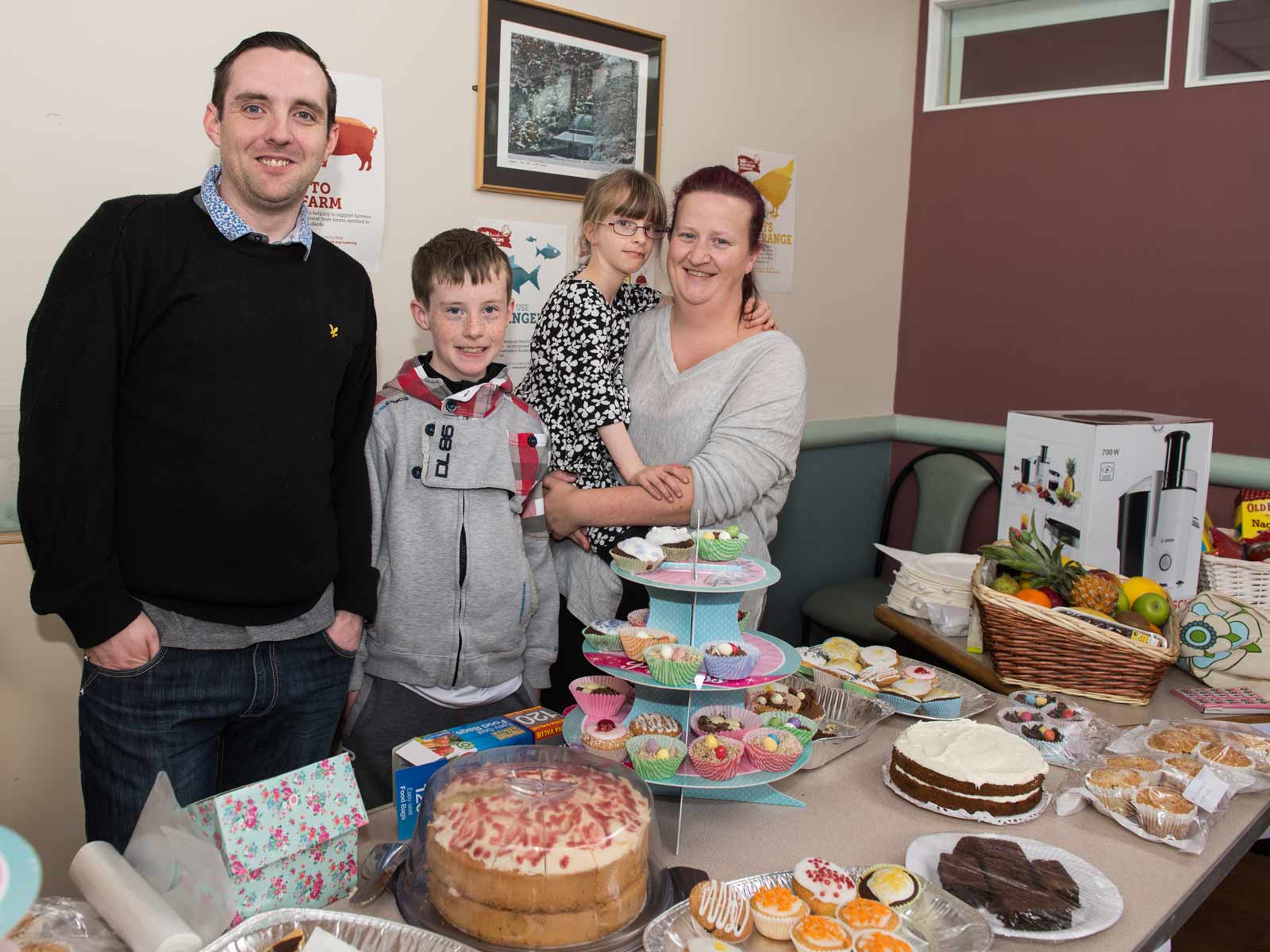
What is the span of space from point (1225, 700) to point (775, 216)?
2.09m

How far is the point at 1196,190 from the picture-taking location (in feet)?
10.5

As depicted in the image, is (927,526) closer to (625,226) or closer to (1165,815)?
(625,226)

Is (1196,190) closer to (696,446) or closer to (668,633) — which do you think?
(696,446)

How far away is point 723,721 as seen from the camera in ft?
4.95

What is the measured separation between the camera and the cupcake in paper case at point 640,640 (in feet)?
4.75

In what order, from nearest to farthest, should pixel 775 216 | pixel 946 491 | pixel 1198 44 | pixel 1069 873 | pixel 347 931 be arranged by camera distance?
pixel 347 931 < pixel 1069 873 < pixel 1198 44 < pixel 775 216 < pixel 946 491

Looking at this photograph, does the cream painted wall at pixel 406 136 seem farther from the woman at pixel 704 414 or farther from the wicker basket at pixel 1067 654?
the wicker basket at pixel 1067 654

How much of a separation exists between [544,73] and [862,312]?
167cm

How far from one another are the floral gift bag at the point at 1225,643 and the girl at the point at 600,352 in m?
1.05

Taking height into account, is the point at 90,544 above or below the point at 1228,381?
below

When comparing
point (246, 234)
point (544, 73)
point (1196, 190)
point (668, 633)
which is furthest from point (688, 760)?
point (1196, 190)

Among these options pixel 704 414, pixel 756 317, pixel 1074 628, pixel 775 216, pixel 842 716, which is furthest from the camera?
pixel 775 216

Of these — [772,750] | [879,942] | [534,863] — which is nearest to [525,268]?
[772,750]

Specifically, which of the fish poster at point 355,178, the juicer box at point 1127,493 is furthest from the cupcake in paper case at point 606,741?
the juicer box at point 1127,493
